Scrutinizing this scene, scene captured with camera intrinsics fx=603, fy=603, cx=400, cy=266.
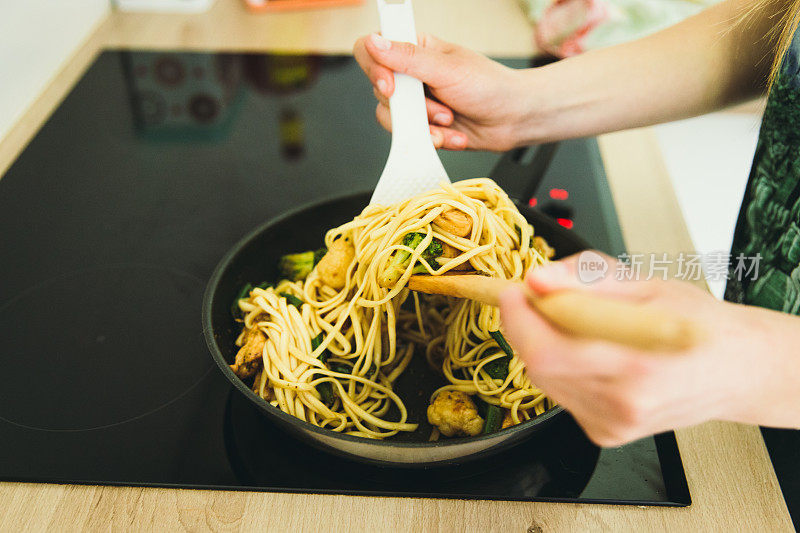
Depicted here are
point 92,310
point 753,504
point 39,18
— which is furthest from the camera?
point 39,18

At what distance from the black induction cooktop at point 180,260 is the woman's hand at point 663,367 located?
0.31m

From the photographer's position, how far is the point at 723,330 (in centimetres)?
49

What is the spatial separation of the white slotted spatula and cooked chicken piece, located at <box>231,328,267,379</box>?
0.92 feet

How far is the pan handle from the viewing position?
1.19 meters

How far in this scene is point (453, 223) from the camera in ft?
2.85

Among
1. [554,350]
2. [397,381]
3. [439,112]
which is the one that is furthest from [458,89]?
[554,350]

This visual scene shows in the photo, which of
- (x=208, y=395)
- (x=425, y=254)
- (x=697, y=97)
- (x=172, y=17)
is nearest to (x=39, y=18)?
(x=172, y=17)

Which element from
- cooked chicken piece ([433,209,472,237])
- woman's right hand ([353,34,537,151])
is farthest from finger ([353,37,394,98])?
cooked chicken piece ([433,209,472,237])

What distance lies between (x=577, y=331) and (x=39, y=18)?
1.57m

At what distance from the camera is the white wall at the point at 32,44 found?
135 cm

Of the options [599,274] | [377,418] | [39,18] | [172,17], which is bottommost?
[377,418]

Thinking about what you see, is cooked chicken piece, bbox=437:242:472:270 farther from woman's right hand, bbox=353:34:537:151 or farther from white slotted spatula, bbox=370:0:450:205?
woman's right hand, bbox=353:34:537:151

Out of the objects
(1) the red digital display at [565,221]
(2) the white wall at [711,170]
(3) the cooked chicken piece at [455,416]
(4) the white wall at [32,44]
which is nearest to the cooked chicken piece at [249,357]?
(3) the cooked chicken piece at [455,416]

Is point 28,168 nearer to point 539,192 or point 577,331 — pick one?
point 539,192
